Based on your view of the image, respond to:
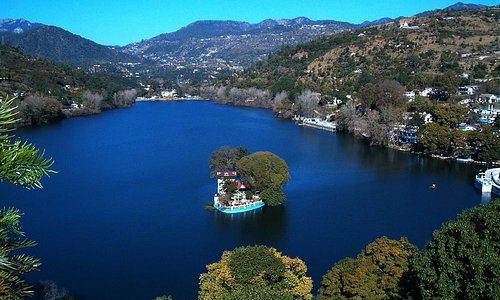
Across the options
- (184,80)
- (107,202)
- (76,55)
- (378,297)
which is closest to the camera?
(378,297)

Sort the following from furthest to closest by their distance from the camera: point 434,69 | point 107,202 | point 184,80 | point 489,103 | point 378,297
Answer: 1. point 184,80
2. point 434,69
3. point 489,103
4. point 107,202
5. point 378,297

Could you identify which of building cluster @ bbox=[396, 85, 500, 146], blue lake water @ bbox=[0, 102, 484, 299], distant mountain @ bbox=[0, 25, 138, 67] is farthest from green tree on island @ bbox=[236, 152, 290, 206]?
distant mountain @ bbox=[0, 25, 138, 67]

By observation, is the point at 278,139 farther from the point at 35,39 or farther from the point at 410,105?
the point at 35,39

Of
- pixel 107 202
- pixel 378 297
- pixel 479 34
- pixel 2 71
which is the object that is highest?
pixel 479 34

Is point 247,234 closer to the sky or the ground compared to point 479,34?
closer to the ground

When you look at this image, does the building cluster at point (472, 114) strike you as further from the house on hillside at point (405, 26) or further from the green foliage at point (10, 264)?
the green foliage at point (10, 264)

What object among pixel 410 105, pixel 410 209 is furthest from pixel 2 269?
pixel 410 105

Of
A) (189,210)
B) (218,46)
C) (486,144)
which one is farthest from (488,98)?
(218,46)
